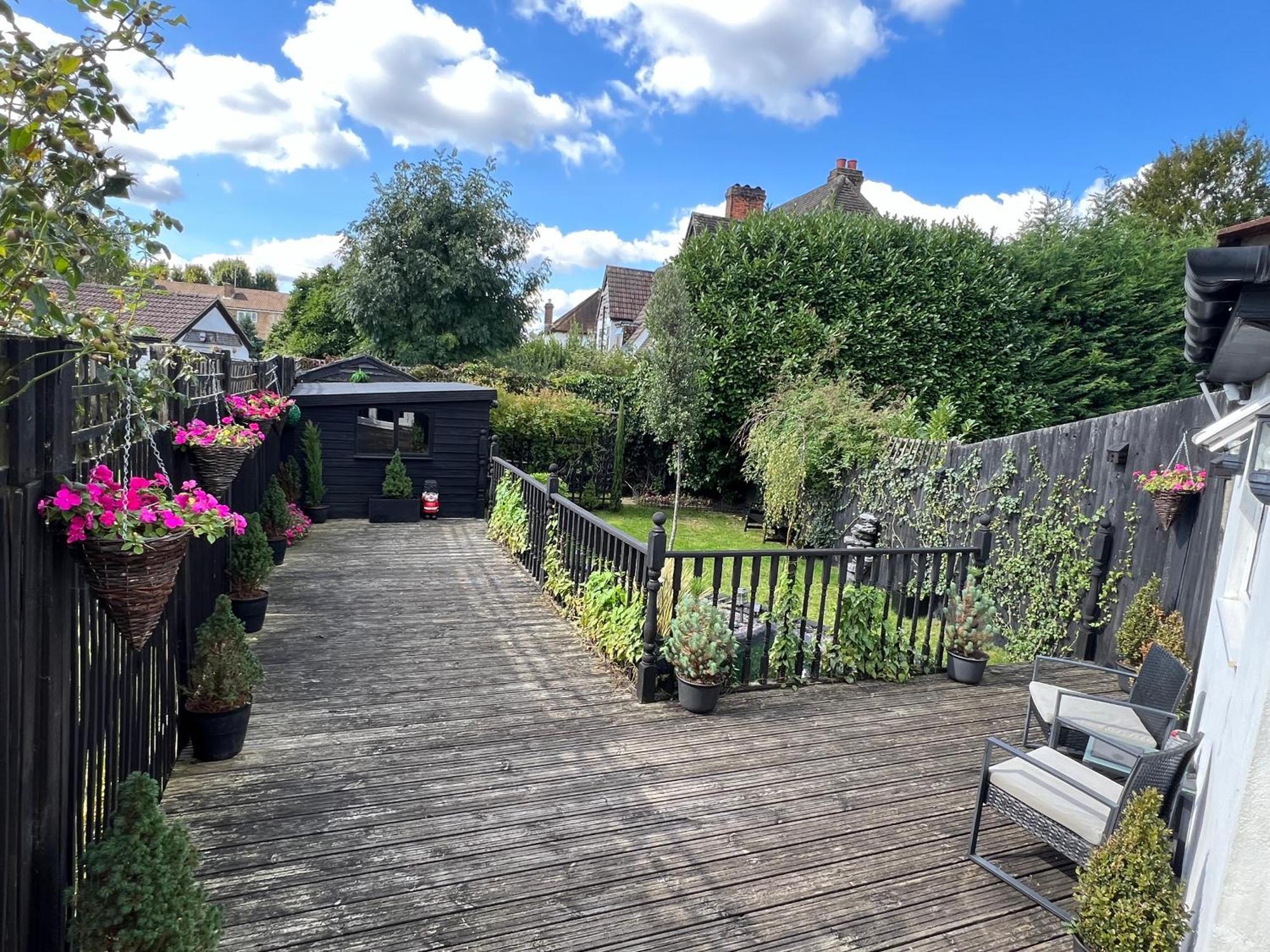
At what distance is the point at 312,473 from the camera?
907 cm

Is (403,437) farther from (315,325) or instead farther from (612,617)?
(315,325)

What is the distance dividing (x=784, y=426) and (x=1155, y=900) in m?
8.20

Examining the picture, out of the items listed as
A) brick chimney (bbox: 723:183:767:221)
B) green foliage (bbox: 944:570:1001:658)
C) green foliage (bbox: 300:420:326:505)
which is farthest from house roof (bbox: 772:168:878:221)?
green foliage (bbox: 944:570:1001:658)

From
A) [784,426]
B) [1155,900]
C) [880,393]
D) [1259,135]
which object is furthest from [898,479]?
[1259,135]

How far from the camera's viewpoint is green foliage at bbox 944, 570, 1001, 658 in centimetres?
499

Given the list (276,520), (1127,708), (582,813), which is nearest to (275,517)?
(276,520)

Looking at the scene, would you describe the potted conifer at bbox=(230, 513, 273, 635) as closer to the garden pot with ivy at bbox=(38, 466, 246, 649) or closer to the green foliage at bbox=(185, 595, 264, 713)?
the green foliage at bbox=(185, 595, 264, 713)

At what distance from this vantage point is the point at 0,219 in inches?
57.1

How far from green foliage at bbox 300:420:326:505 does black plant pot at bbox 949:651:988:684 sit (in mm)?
7853

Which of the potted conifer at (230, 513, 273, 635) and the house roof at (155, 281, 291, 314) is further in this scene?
the house roof at (155, 281, 291, 314)

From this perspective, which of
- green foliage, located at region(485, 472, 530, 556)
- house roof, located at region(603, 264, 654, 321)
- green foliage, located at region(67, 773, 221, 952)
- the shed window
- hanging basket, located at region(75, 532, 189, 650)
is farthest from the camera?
house roof, located at region(603, 264, 654, 321)

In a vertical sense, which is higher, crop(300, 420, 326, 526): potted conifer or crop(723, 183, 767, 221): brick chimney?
crop(723, 183, 767, 221): brick chimney

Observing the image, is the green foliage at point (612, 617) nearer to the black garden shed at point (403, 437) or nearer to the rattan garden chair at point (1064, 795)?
the rattan garden chair at point (1064, 795)

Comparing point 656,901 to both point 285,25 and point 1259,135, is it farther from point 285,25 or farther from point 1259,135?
point 1259,135
